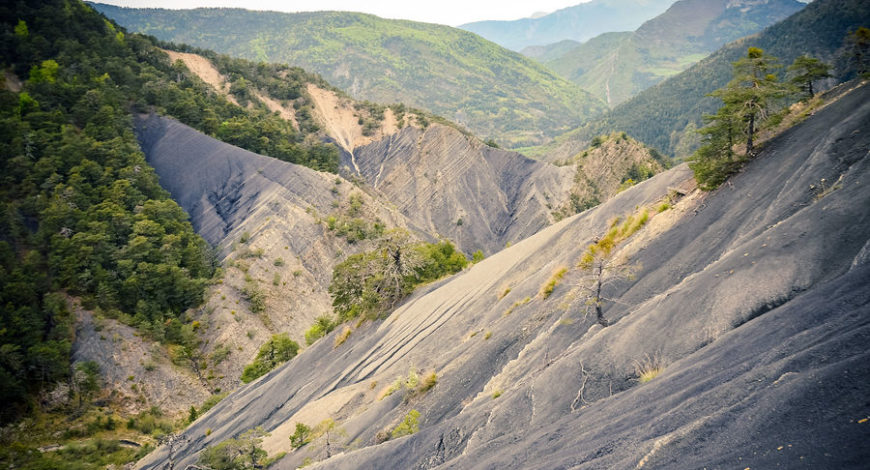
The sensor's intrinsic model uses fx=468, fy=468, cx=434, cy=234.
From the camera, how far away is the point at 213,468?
953 inches

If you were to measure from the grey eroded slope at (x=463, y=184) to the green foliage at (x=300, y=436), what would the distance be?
57974 mm

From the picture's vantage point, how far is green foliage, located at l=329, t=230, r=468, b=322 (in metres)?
38.0

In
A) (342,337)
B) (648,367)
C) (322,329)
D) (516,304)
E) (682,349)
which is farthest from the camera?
(322,329)

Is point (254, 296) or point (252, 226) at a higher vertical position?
point (252, 226)

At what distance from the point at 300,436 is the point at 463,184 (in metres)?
69.3

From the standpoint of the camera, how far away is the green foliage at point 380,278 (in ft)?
125

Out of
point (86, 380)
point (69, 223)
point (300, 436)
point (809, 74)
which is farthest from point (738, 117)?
point (69, 223)

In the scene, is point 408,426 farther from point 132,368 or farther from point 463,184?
point 463,184

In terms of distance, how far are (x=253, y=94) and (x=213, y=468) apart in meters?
81.7

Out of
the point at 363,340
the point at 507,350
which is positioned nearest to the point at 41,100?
the point at 363,340

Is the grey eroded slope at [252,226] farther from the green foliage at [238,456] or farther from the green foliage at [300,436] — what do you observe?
the green foliage at [300,436]

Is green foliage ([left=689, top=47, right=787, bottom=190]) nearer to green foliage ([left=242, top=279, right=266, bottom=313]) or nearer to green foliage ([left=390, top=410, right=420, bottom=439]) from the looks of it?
green foliage ([left=390, top=410, right=420, bottom=439])

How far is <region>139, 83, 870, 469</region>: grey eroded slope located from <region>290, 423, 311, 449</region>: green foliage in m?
0.65

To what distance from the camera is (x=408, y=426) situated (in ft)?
60.2
